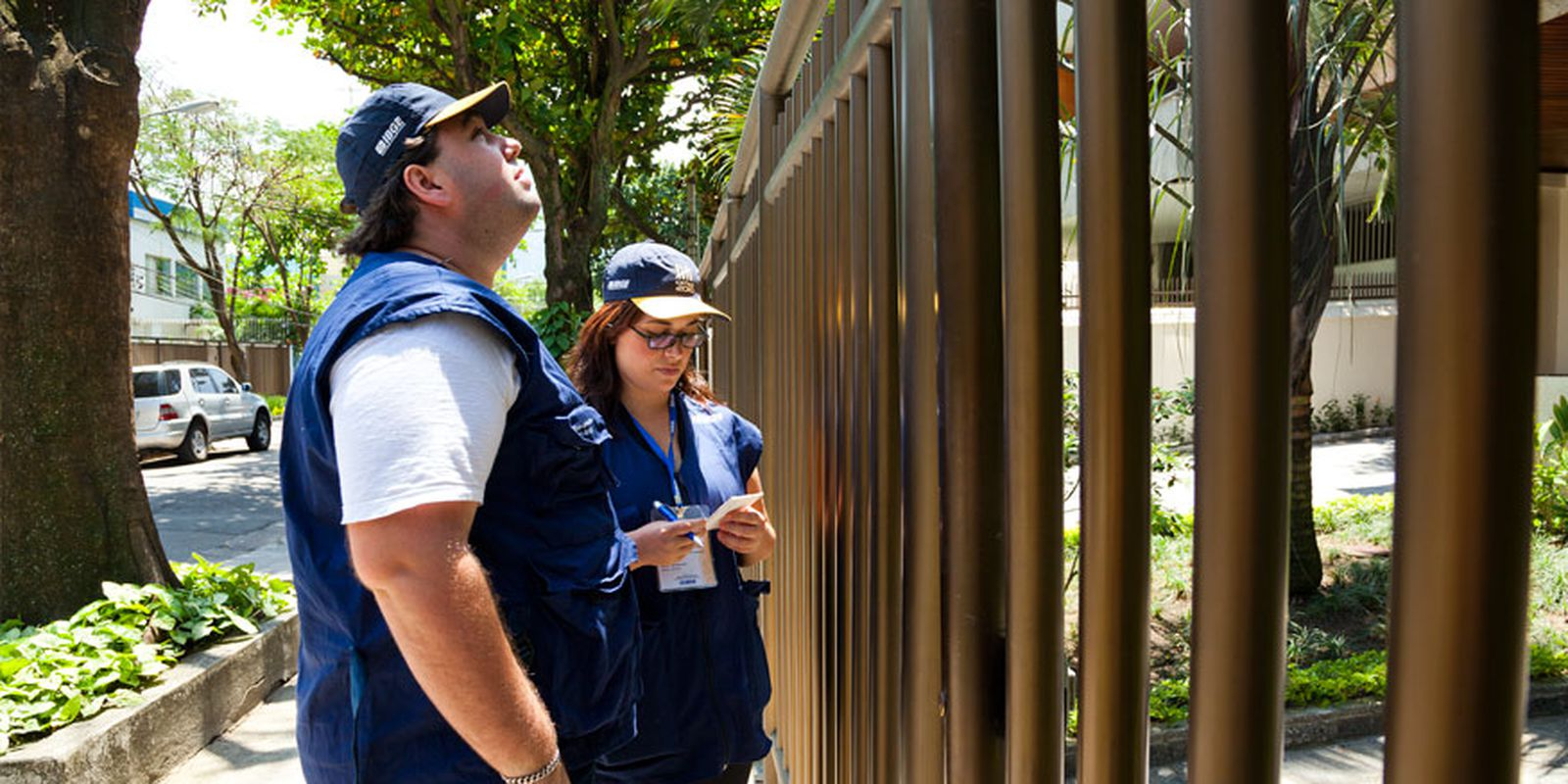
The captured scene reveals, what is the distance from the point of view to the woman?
2658mm

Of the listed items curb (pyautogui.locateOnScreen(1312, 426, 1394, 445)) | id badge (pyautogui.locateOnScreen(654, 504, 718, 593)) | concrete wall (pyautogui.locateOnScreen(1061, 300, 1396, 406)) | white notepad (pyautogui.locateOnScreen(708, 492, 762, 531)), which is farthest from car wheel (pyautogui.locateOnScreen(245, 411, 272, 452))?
white notepad (pyautogui.locateOnScreen(708, 492, 762, 531))

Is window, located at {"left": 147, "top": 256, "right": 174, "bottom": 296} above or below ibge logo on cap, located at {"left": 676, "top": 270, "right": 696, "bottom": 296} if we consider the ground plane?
above

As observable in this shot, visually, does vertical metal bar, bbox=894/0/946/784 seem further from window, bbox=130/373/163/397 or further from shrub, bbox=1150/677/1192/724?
window, bbox=130/373/163/397

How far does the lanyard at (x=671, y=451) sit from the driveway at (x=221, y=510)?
6.19 metres

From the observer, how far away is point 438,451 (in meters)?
1.56

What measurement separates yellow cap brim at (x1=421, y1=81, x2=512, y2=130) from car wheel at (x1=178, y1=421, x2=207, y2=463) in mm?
22050

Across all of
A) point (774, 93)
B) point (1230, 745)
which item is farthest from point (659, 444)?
point (1230, 745)

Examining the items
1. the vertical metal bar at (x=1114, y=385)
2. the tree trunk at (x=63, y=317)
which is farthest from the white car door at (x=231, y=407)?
the vertical metal bar at (x=1114, y=385)

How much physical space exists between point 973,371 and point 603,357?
6.47ft

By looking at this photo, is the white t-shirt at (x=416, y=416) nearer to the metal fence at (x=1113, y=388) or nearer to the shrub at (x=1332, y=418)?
the metal fence at (x=1113, y=388)

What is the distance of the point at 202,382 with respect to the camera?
2262 centimetres

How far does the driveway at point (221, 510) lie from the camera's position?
11.9 meters

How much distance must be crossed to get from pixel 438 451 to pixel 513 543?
11.6 inches

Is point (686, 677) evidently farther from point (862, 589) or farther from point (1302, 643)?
point (1302, 643)
